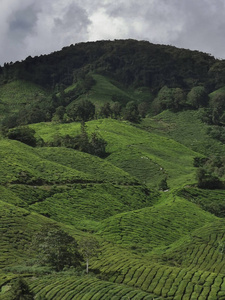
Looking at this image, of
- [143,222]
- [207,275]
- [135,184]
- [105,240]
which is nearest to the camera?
[207,275]

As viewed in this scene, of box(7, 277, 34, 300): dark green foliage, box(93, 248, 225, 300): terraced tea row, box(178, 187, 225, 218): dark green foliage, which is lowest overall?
box(93, 248, 225, 300): terraced tea row

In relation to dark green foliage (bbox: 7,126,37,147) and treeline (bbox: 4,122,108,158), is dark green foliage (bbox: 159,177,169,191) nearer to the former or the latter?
treeline (bbox: 4,122,108,158)

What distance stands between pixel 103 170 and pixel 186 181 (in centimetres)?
3281

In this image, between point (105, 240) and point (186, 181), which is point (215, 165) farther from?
point (105, 240)

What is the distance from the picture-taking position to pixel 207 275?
6525 cm

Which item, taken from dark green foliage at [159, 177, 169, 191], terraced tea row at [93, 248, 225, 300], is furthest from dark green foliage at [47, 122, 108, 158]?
terraced tea row at [93, 248, 225, 300]

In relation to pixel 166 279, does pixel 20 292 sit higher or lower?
higher

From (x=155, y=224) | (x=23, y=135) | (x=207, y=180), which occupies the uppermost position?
(x=23, y=135)

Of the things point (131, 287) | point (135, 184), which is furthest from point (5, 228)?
point (135, 184)

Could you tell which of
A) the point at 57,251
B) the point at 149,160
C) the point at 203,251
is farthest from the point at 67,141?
the point at 57,251

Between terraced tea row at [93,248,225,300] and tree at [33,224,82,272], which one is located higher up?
tree at [33,224,82,272]

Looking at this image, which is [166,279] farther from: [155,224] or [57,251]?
[155,224]

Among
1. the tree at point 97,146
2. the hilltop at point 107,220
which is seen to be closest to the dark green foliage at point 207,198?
the hilltop at point 107,220

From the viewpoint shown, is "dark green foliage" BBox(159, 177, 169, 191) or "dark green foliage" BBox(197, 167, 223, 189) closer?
"dark green foliage" BBox(197, 167, 223, 189)
